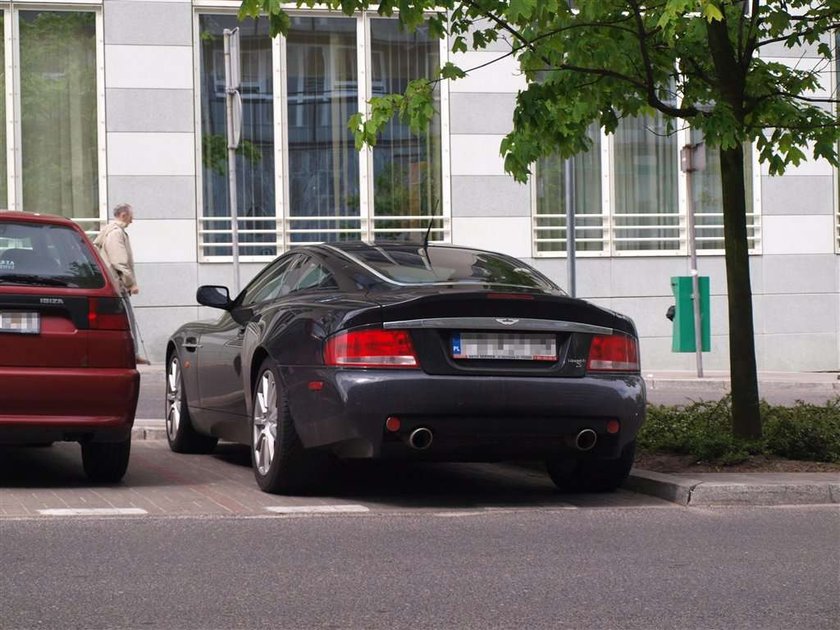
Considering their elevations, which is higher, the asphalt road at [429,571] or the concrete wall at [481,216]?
the concrete wall at [481,216]

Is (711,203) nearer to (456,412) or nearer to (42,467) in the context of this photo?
(42,467)

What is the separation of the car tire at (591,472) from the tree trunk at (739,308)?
137cm

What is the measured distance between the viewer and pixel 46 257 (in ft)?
28.0

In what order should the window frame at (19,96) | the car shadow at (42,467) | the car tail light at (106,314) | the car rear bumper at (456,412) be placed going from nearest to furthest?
Result: the car rear bumper at (456,412), the car tail light at (106,314), the car shadow at (42,467), the window frame at (19,96)

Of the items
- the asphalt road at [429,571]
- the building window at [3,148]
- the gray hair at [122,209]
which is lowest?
the asphalt road at [429,571]

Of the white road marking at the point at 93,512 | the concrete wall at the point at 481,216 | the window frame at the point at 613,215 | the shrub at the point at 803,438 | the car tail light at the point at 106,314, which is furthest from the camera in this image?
the window frame at the point at 613,215

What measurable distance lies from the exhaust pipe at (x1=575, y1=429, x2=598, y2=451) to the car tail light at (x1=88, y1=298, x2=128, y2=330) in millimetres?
2559

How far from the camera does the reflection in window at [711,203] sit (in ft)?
69.5

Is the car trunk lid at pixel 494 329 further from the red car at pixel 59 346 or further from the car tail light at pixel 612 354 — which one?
the red car at pixel 59 346

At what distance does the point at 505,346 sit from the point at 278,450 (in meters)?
1.34

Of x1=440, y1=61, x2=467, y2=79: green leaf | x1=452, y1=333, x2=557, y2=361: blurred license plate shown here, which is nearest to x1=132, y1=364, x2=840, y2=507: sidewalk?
x1=452, y1=333, x2=557, y2=361: blurred license plate

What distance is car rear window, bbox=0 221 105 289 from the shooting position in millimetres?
8367

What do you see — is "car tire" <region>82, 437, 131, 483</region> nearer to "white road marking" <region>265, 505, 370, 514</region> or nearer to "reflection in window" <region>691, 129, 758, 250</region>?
"white road marking" <region>265, 505, 370, 514</region>

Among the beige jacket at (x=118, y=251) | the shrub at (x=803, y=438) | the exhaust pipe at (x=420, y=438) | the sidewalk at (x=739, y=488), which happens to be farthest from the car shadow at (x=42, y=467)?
the beige jacket at (x=118, y=251)
